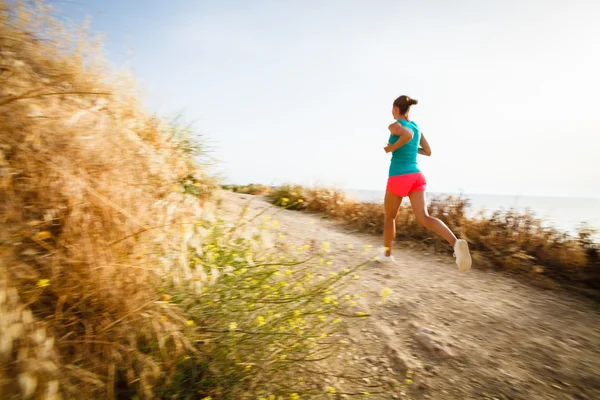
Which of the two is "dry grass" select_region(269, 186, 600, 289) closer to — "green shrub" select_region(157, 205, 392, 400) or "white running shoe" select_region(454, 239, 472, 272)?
"white running shoe" select_region(454, 239, 472, 272)

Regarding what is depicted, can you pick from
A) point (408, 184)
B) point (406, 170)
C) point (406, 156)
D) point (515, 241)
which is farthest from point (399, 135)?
point (515, 241)

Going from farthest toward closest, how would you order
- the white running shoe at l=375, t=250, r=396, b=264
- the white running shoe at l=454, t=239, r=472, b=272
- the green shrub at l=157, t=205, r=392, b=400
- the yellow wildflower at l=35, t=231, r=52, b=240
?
1. the white running shoe at l=375, t=250, r=396, b=264
2. the white running shoe at l=454, t=239, r=472, b=272
3. the green shrub at l=157, t=205, r=392, b=400
4. the yellow wildflower at l=35, t=231, r=52, b=240

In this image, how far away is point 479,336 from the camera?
2.78 meters

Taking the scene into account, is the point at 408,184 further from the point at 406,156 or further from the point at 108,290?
the point at 108,290

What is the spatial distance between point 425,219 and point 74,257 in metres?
3.50

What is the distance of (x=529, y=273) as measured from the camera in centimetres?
441

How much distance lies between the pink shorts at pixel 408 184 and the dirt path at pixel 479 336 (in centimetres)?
101

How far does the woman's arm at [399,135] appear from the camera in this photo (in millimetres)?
3955

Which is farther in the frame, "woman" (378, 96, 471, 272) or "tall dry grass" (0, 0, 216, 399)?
"woman" (378, 96, 471, 272)

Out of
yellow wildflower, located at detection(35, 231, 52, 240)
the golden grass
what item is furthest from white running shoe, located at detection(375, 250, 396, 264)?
yellow wildflower, located at detection(35, 231, 52, 240)

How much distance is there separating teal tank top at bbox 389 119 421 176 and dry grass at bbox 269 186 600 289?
4.15ft

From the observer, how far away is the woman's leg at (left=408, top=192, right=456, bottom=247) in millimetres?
3936

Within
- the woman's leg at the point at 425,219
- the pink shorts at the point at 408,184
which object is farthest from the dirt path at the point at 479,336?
the pink shorts at the point at 408,184

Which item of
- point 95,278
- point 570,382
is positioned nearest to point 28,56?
point 95,278
